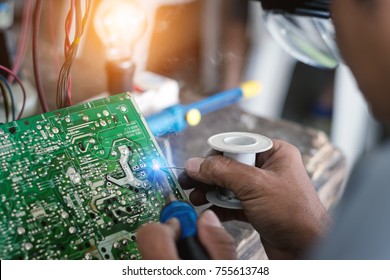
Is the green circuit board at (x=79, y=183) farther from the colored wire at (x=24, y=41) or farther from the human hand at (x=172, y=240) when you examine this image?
the colored wire at (x=24, y=41)

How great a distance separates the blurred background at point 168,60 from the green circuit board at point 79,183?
88 millimetres

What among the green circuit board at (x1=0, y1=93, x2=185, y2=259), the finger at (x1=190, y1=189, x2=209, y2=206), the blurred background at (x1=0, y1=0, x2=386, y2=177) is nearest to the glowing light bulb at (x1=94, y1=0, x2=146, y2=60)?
the blurred background at (x1=0, y1=0, x2=386, y2=177)

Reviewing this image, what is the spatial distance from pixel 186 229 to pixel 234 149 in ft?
0.53

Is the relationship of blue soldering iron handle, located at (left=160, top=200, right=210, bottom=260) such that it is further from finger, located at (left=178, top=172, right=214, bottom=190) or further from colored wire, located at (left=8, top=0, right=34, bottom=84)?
colored wire, located at (left=8, top=0, right=34, bottom=84)

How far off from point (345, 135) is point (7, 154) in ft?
6.27

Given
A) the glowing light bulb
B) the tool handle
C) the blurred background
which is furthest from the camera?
the glowing light bulb

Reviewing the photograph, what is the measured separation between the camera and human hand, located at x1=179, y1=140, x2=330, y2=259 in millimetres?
753

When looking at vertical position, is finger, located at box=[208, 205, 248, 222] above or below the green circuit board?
below

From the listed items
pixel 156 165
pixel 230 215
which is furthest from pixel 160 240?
pixel 230 215

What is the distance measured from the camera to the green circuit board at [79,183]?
0.63 metres

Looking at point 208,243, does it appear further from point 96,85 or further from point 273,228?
point 96,85

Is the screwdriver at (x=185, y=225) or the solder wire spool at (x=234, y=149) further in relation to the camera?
the solder wire spool at (x=234, y=149)

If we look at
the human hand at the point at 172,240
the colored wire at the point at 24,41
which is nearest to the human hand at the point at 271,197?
the human hand at the point at 172,240
